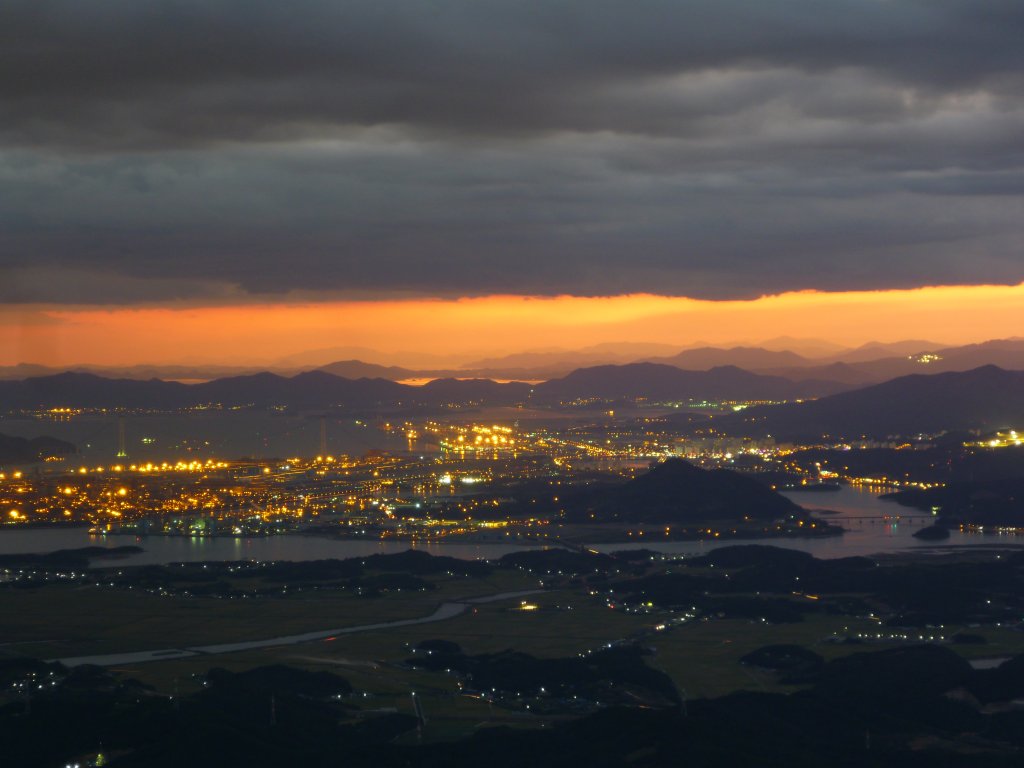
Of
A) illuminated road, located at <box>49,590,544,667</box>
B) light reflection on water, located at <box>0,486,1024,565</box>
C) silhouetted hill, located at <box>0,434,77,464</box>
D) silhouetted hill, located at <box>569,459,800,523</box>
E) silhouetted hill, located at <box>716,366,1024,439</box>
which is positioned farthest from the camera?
silhouetted hill, located at <box>716,366,1024,439</box>

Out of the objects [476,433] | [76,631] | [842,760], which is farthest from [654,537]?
[476,433]

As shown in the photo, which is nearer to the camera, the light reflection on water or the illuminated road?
the illuminated road

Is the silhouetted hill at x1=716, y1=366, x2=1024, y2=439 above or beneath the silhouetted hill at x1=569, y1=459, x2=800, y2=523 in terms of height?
above

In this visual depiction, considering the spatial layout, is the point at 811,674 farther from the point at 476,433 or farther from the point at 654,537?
the point at 476,433

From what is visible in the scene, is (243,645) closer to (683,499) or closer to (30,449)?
(683,499)

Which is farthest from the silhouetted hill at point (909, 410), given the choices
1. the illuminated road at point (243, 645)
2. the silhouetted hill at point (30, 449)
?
the illuminated road at point (243, 645)

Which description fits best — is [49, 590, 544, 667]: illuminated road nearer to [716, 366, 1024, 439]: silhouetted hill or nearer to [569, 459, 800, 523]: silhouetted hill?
[569, 459, 800, 523]: silhouetted hill

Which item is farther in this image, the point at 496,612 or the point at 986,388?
the point at 986,388

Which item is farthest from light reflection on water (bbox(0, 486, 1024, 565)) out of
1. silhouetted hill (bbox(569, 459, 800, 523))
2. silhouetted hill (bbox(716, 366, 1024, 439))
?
silhouetted hill (bbox(716, 366, 1024, 439))
